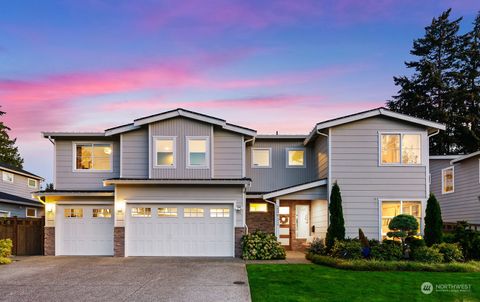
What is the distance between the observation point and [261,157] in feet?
69.8

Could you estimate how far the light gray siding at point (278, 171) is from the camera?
2092 centimetres

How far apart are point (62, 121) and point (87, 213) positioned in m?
10.6

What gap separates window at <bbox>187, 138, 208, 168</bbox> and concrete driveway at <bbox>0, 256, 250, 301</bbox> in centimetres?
393

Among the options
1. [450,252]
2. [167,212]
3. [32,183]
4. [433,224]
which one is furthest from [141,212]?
[32,183]

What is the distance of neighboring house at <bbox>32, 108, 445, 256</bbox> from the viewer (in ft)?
57.1

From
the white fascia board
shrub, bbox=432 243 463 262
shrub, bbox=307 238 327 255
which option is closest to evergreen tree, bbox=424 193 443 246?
shrub, bbox=432 243 463 262

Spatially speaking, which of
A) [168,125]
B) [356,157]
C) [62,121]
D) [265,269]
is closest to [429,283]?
[265,269]

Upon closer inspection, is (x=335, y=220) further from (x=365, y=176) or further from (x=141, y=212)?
(x=141, y=212)

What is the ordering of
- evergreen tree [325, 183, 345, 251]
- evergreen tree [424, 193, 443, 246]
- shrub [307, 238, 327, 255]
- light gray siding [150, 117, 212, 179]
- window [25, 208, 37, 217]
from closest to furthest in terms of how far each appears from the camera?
1. evergreen tree [424, 193, 443, 246]
2. evergreen tree [325, 183, 345, 251]
3. shrub [307, 238, 327, 255]
4. light gray siding [150, 117, 212, 179]
5. window [25, 208, 37, 217]

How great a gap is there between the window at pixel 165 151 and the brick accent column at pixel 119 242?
10.1ft

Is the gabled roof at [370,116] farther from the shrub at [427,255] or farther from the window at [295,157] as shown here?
the shrub at [427,255]

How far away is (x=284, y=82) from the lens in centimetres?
2227

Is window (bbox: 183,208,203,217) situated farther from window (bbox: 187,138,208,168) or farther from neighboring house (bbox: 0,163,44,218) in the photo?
neighboring house (bbox: 0,163,44,218)

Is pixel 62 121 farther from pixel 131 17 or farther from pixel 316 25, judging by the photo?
pixel 316 25
